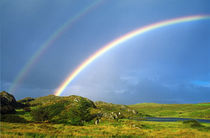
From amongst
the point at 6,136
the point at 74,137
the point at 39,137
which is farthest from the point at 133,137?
the point at 6,136

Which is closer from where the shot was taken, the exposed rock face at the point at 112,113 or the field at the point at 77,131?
the field at the point at 77,131

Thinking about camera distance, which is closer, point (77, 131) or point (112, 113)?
point (77, 131)

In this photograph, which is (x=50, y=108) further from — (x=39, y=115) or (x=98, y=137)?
(x=98, y=137)

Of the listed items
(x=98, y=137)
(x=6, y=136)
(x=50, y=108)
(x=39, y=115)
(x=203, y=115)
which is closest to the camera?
(x=6, y=136)

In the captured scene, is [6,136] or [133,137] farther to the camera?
[133,137]

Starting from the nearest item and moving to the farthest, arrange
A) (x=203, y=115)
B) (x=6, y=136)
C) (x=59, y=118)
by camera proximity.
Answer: (x=6, y=136)
(x=59, y=118)
(x=203, y=115)

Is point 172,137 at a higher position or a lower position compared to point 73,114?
lower

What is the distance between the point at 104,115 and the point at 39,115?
32.4m

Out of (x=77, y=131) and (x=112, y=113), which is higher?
(x=112, y=113)

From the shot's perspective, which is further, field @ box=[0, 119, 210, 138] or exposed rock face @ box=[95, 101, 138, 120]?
exposed rock face @ box=[95, 101, 138, 120]

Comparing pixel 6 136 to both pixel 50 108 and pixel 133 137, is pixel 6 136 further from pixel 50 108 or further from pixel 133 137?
pixel 50 108

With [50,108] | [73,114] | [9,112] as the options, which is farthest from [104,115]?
[9,112]

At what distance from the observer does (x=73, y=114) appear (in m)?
67.9

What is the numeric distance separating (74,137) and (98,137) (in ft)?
15.2
